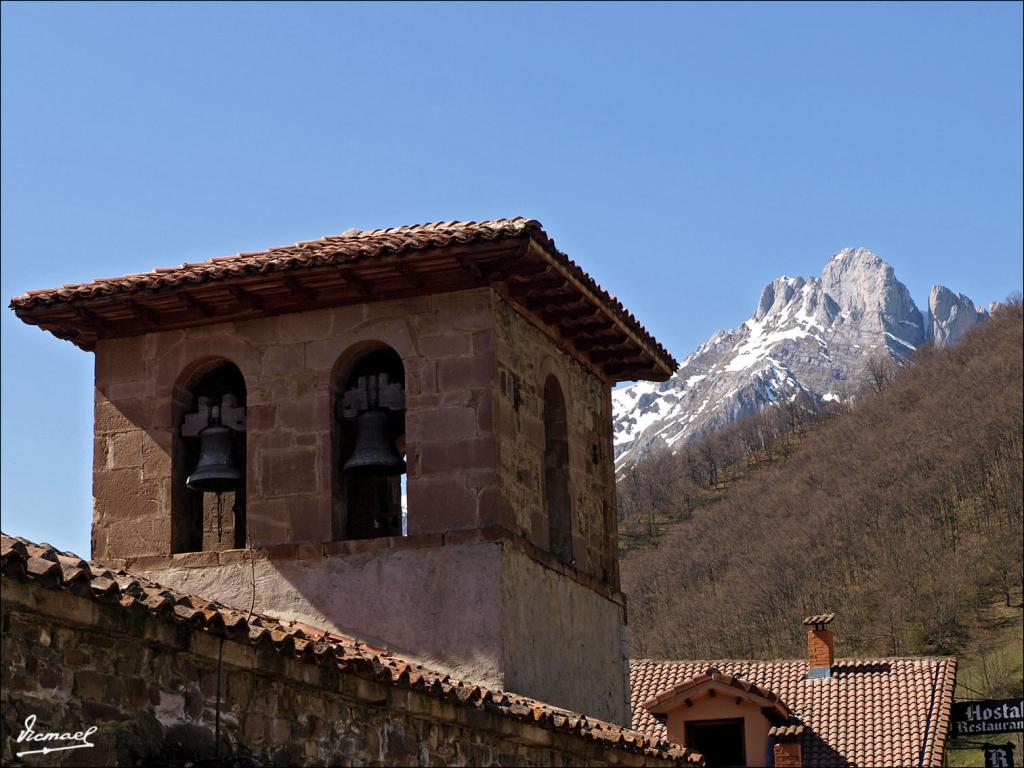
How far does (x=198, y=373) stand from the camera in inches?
458

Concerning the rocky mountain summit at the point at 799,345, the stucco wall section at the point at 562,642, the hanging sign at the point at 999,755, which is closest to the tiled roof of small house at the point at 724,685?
the hanging sign at the point at 999,755

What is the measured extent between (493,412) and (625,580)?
5874 cm

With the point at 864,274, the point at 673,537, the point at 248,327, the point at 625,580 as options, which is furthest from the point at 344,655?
the point at 864,274

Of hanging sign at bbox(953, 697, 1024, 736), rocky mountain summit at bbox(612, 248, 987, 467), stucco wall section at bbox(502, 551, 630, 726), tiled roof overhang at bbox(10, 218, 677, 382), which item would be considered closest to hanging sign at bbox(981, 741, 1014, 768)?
hanging sign at bbox(953, 697, 1024, 736)

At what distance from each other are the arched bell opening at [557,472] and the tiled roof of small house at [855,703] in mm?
11568

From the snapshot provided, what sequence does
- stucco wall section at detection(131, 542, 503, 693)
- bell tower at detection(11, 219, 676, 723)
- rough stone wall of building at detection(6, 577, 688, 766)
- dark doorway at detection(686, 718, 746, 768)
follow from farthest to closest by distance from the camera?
dark doorway at detection(686, 718, 746, 768) < bell tower at detection(11, 219, 676, 723) < stucco wall section at detection(131, 542, 503, 693) < rough stone wall of building at detection(6, 577, 688, 766)

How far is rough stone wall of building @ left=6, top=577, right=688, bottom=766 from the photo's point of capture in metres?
6.23

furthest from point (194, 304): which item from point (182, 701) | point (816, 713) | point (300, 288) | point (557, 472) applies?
point (816, 713)

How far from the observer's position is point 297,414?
11.2 m

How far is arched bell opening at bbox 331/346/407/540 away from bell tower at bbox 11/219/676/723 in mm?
16

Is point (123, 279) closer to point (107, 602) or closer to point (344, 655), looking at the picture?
point (344, 655)

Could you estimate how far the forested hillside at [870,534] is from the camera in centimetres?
6131

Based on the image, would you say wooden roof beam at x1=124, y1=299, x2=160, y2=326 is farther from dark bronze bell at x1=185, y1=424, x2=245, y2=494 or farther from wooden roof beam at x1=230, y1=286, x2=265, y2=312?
dark bronze bell at x1=185, y1=424, x2=245, y2=494

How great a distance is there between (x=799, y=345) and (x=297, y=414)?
143059 millimetres
